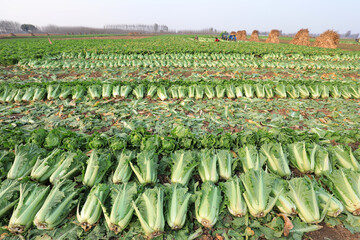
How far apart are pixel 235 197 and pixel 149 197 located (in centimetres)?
177

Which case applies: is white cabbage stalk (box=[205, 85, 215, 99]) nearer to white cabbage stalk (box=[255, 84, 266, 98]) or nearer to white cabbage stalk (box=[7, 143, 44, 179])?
white cabbage stalk (box=[255, 84, 266, 98])

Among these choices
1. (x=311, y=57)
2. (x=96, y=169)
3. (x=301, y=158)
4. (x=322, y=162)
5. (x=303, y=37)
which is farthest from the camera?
(x=303, y=37)

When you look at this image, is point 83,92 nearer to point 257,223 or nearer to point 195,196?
point 195,196

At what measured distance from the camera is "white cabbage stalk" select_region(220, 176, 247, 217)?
3.61 m

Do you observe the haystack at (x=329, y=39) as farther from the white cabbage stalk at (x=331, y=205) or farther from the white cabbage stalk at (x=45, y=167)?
the white cabbage stalk at (x=45, y=167)

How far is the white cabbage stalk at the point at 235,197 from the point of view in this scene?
361cm

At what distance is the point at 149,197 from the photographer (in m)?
3.58

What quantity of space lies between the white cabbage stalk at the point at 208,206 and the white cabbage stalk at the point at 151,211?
735mm

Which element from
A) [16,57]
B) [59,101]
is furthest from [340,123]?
[16,57]

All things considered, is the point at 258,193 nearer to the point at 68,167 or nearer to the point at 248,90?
the point at 68,167

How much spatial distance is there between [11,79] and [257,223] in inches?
682

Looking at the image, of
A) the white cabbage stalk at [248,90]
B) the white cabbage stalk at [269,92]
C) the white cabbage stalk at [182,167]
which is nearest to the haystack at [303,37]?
the white cabbage stalk at [269,92]

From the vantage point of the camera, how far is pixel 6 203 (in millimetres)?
3482

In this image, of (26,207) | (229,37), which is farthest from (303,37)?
(26,207)
